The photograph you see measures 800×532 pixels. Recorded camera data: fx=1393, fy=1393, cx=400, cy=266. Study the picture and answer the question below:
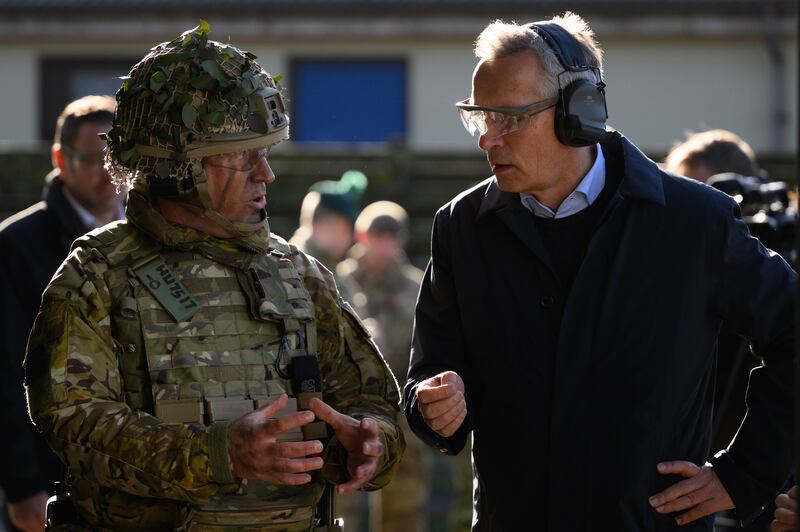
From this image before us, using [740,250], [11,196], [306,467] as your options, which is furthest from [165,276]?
[11,196]

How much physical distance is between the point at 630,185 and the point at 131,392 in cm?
162

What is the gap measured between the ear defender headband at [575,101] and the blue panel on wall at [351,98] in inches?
488

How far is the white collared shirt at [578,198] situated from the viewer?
14.2 feet

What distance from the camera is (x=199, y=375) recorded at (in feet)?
13.4

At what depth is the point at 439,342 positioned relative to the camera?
4457 millimetres

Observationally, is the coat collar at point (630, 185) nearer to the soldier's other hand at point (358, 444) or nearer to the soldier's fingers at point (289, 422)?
the soldier's other hand at point (358, 444)

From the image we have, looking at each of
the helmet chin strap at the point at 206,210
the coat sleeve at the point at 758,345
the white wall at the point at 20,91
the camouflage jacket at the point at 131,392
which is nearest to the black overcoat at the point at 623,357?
the coat sleeve at the point at 758,345

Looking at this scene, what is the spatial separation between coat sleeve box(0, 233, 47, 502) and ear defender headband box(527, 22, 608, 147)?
261cm

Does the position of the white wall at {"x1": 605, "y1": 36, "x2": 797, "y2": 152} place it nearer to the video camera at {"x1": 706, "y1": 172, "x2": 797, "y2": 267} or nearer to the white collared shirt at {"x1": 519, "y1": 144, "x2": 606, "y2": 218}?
the video camera at {"x1": 706, "y1": 172, "x2": 797, "y2": 267}

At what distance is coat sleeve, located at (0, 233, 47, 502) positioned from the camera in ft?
18.8

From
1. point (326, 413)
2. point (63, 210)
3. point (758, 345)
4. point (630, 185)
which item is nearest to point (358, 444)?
point (326, 413)

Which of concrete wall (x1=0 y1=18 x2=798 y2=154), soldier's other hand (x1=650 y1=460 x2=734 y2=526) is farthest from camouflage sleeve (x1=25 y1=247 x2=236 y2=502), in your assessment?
concrete wall (x1=0 y1=18 x2=798 y2=154)

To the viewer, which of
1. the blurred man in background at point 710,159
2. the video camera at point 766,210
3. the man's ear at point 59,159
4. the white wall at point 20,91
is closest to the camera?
the video camera at point 766,210

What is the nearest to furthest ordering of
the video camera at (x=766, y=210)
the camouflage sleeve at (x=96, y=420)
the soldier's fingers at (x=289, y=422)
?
the soldier's fingers at (x=289, y=422)
the camouflage sleeve at (x=96, y=420)
the video camera at (x=766, y=210)
